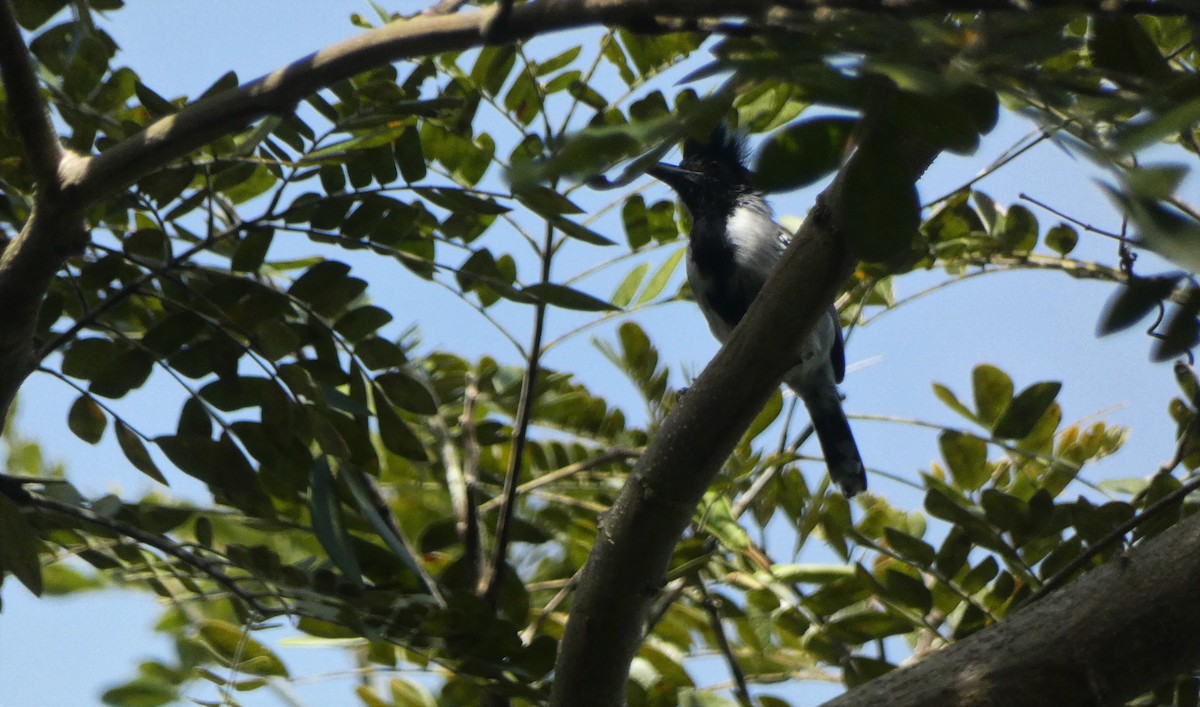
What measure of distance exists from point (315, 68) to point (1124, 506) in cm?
168

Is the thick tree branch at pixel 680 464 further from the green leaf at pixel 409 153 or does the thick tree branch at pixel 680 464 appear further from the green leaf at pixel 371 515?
the green leaf at pixel 409 153

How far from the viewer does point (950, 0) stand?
0.96 meters

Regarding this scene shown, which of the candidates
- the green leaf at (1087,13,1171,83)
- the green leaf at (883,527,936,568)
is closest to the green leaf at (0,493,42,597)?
the green leaf at (883,527,936,568)

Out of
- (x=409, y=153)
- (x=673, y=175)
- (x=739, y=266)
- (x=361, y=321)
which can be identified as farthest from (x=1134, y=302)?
(x=673, y=175)

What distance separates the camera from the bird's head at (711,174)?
4598mm

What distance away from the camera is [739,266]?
167 inches

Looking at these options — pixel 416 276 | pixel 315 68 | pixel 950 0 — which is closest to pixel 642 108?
pixel 416 276

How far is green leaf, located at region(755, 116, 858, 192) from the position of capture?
3.34ft

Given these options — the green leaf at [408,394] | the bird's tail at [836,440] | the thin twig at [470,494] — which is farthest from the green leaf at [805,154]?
the bird's tail at [836,440]

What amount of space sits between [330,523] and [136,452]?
0.48 meters

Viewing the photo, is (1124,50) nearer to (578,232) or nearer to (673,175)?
(578,232)

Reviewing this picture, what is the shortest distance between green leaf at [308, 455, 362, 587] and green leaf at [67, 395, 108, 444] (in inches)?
18.9

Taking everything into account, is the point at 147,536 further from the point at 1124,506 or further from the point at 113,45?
the point at 1124,506

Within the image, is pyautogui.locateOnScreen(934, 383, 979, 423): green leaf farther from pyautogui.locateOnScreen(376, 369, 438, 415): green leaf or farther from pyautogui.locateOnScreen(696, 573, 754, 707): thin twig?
pyautogui.locateOnScreen(376, 369, 438, 415): green leaf
